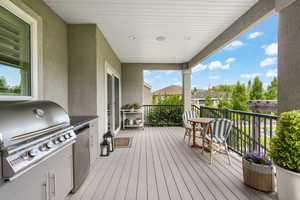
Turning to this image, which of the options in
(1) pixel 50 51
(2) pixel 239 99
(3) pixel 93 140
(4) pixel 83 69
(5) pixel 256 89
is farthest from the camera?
(5) pixel 256 89

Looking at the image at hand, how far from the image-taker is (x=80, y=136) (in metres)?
1.77

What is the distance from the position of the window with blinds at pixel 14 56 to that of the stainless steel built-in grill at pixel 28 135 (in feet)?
2.20

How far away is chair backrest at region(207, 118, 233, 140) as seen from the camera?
8.31 feet

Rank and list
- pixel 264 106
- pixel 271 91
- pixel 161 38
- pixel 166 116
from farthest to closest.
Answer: pixel 271 91 → pixel 264 106 → pixel 166 116 → pixel 161 38

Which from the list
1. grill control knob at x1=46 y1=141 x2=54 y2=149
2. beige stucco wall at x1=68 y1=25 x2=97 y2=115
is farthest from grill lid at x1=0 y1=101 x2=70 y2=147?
beige stucco wall at x1=68 y1=25 x2=97 y2=115

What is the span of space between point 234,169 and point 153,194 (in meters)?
1.52

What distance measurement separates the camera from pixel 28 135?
3.33 ft

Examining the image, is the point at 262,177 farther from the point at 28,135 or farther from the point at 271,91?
the point at 271,91

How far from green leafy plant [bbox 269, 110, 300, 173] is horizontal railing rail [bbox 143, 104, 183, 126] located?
14.8ft

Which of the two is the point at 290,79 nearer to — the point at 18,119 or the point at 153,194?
the point at 153,194

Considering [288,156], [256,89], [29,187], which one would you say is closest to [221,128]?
[288,156]

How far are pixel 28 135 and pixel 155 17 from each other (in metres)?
2.58

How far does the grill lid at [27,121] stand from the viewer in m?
0.90

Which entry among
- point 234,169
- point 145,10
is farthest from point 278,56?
point 145,10
